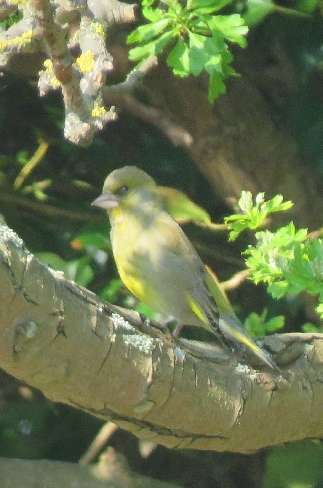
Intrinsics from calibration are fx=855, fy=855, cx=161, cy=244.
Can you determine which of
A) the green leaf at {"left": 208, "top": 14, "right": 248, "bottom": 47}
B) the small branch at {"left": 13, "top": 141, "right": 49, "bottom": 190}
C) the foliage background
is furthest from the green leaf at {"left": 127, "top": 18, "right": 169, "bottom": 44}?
the small branch at {"left": 13, "top": 141, "right": 49, "bottom": 190}

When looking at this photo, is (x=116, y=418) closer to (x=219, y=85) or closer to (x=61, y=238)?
(x=219, y=85)

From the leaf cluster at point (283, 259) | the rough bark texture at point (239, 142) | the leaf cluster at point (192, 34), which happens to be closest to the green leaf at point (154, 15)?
the leaf cluster at point (192, 34)

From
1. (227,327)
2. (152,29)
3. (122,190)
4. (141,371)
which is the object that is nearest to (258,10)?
(152,29)

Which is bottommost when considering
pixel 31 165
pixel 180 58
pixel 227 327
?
pixel 227 327

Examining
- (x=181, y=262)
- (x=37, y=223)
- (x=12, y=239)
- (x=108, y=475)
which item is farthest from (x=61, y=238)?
(x=12, y=239)

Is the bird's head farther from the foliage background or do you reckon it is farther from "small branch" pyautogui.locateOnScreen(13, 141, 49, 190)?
"small branch" pyautogui.locateOnScreen(13, 141, 49, 190)

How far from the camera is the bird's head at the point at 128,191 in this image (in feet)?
9.86

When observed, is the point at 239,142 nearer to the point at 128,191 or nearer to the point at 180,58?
the point at 128,191

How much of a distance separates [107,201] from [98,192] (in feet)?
1.25

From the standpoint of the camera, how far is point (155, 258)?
9.86 ft

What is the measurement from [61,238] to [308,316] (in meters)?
0.99

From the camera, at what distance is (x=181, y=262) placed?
9.84ft

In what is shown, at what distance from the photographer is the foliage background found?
9.72ft

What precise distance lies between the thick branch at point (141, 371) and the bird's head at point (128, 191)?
0.88m
